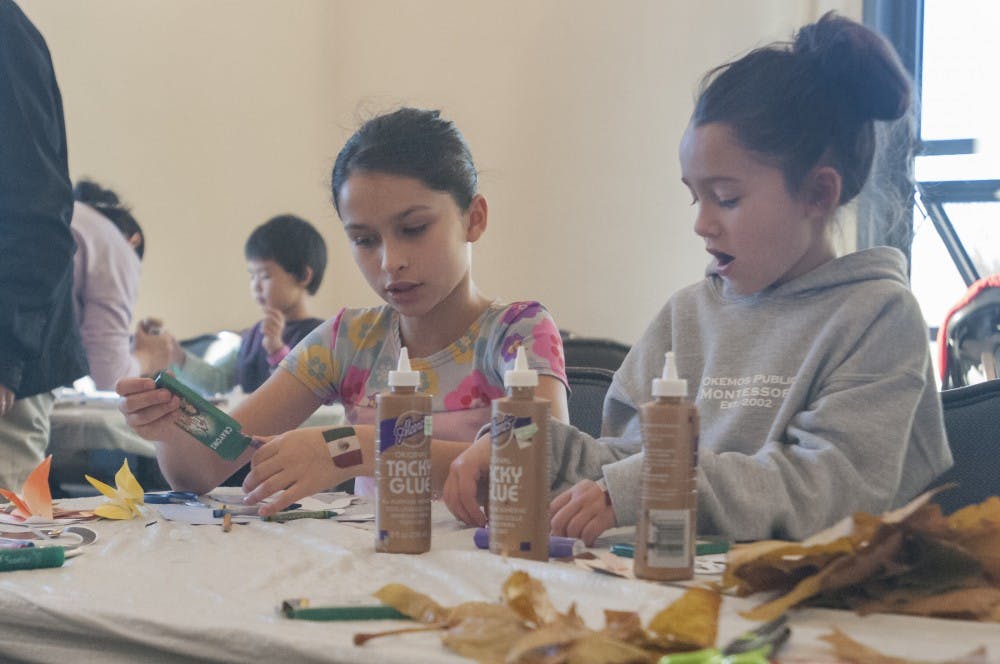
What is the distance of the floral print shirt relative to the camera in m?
1.46

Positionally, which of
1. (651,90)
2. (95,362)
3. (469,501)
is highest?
(651,90)

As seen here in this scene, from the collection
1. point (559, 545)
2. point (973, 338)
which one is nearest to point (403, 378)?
point (559, 545)

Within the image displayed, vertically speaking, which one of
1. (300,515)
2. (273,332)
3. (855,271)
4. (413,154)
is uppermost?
(413,154)

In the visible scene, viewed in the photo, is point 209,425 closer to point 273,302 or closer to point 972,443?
point 972,443

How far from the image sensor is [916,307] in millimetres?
1159

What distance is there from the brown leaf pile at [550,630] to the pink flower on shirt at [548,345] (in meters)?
0.71

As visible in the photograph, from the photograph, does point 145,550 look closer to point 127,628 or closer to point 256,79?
point 127,628

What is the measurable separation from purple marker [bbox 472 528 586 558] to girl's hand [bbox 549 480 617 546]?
0.05ft

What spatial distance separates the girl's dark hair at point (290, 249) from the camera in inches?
145

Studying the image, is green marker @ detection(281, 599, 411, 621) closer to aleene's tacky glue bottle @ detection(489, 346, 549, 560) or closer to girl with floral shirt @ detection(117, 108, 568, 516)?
aleene's tacky glue bottle @ detection(489, 346, 549, 560)

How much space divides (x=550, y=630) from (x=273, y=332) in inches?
118

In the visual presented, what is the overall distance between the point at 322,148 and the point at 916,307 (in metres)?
3.79

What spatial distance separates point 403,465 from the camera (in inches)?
37.2

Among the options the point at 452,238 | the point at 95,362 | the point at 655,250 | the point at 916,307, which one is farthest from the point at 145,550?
the point at 655,250
